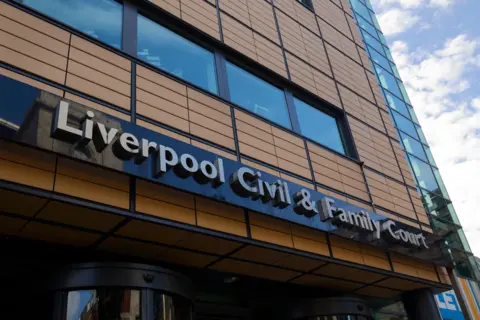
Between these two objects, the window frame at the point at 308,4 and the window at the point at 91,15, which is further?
the window frame at the point at 308,4

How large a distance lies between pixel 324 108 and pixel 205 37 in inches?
154

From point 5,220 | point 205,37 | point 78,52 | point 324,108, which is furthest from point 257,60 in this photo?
point 5,220

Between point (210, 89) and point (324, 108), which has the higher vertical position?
point (324, 108)

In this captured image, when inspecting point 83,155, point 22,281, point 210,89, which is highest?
point 210,89

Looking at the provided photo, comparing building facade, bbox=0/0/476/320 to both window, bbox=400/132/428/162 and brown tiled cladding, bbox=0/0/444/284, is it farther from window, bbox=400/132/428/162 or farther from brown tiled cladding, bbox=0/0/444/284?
window, bbox=400/132/428/162

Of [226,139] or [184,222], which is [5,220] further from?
[226,139]

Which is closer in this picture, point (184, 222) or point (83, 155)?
point (83, 155)

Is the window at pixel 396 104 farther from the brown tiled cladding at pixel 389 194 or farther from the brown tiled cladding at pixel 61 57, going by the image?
the brown tiled cladding at pixel 61 57

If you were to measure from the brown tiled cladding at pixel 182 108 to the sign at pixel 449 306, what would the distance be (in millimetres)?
11470

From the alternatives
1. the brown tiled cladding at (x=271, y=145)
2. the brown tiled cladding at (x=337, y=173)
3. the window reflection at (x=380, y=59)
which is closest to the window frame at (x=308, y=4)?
the brown tiled cladding at (x=337, y=173)

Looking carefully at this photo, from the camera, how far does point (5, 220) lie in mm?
5129

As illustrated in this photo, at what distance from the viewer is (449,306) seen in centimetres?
1577

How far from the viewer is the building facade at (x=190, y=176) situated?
17.5 feet

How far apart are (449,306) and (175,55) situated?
528 inches
